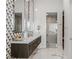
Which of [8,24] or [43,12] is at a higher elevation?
[43,12]

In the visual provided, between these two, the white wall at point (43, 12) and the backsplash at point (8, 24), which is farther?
the white wall at point (43, 12)

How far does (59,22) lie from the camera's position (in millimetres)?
11984

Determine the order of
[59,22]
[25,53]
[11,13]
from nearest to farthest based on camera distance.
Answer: [25,53] < [11,13] < [59,22]

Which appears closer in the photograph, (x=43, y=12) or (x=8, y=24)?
(x=8, y=24)

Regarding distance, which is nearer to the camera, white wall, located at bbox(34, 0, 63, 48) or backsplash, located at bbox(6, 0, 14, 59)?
backsplash, located at bbox(6, 0, 14, 59)

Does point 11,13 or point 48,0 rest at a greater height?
point 48,0

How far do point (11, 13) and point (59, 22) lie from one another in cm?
694
